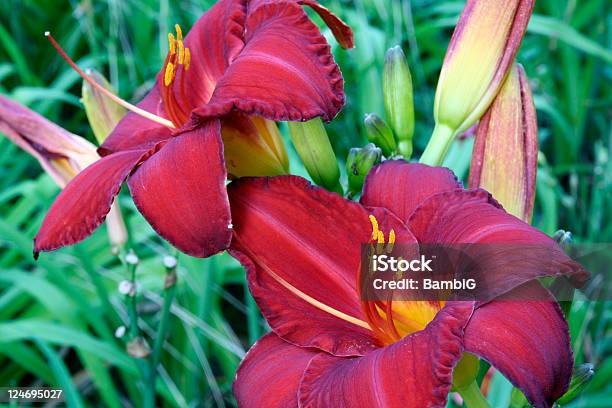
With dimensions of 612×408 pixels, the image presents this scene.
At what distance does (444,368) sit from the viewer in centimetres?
51

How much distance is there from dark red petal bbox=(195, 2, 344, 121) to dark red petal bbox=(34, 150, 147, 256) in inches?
4.1

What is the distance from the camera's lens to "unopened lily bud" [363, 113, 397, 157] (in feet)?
2.48

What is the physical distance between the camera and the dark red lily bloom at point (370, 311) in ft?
1.72

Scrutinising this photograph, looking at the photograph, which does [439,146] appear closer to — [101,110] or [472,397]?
[472,397]

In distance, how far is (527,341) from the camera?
523mm

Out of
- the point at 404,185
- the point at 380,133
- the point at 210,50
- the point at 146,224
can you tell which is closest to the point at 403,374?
the point at 404,185

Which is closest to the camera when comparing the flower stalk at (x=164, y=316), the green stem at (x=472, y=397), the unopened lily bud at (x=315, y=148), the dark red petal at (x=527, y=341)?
the dark red petal at (x=527, y=341)

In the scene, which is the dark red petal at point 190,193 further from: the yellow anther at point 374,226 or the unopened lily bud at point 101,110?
the unopened lily bud at point 101,110

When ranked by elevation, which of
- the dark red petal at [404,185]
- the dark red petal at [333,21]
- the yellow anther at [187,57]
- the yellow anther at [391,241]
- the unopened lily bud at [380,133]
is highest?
the dark red petal at [333,21]

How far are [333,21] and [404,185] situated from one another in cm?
17

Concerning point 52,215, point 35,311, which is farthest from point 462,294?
point 35,311

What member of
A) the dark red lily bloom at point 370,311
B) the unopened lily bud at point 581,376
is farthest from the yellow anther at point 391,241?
the unopened lily bud at point 581,376

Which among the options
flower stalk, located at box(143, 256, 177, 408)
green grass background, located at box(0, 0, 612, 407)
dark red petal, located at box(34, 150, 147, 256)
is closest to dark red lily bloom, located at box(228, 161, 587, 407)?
dark red petal, located at box(34, 150, 147, 256)

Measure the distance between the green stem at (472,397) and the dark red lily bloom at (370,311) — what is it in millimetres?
65
